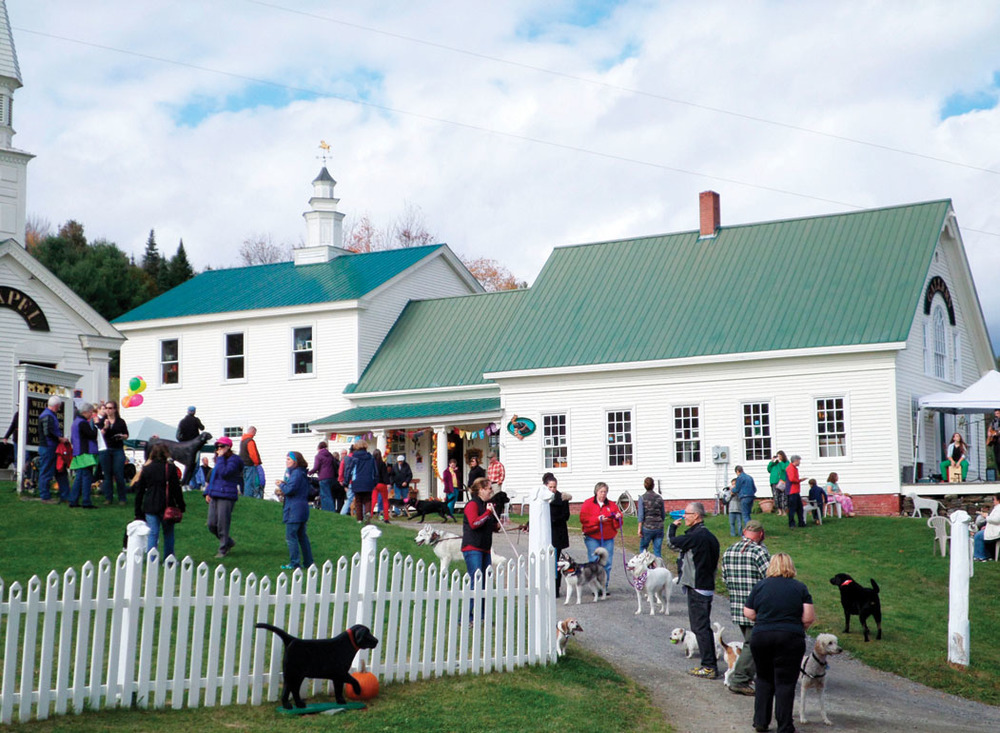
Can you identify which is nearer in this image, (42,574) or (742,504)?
(42,574)

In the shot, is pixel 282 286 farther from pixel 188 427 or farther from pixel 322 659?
pixel 322 659

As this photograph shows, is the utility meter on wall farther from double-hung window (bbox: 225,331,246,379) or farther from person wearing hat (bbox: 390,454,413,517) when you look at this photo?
double-hung window (bbox: 225,331,246,379)

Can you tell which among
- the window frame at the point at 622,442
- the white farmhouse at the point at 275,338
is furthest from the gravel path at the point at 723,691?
the white farmhouse at the point at 275,338

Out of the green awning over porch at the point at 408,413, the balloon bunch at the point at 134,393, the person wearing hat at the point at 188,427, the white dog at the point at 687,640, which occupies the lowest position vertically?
the white dog at the point at 687,640

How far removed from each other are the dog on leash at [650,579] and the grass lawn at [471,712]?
137 inches

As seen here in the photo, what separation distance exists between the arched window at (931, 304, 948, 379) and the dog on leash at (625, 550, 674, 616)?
17.0m

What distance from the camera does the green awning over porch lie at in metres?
31.2

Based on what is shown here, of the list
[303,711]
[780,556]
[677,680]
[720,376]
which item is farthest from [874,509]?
[303,711]

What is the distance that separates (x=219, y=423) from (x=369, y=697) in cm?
2774

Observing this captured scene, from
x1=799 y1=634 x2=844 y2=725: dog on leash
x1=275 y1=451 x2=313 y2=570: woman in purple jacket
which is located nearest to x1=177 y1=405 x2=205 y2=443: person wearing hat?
x1=275 y1=451 x2=313 y2=570: woman in purple jacket

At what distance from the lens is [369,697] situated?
381 inches

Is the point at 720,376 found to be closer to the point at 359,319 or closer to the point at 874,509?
the point at 874,509

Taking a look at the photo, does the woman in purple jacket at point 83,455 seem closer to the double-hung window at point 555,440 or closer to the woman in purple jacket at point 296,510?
the woman in purple jacket at point 296,510

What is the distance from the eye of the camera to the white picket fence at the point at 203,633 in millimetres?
8180
